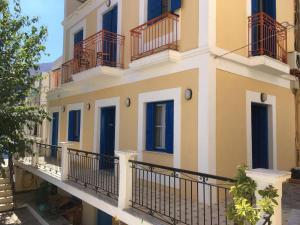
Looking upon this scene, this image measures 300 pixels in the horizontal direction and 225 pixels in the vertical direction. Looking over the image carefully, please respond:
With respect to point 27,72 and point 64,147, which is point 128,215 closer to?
→ point 64,147

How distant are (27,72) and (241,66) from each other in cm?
704

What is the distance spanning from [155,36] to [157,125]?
2.52 metres

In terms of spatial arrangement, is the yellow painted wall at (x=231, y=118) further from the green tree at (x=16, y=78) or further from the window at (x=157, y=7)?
the green tree at (x=16, y=78)

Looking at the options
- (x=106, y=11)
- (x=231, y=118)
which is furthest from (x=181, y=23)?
(x=106, y=11)

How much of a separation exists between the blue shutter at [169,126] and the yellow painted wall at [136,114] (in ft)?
0.86

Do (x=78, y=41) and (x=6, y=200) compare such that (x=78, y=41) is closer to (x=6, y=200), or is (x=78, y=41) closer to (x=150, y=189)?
(x=6, y=200)

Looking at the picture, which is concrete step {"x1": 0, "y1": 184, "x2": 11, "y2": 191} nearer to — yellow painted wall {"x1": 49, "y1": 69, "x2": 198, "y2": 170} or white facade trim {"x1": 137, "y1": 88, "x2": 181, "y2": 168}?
yellow painted wall {"x1": 49, "y1": 69, "x2": 198, "y2": 170}

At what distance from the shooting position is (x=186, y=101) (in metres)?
7.13

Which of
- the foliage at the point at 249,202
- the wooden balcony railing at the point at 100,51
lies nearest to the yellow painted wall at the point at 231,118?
the foliage at the point at 249,202

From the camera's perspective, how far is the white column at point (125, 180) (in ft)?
20.1

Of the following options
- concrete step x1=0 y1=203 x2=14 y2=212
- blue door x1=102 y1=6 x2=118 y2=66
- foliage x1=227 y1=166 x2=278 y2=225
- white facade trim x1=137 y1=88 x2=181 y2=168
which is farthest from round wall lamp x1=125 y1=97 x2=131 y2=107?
concrete step x1=0 y1=203 x2=14 y2=212

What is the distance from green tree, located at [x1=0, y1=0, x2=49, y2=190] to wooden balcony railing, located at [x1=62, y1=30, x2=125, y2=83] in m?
1.52

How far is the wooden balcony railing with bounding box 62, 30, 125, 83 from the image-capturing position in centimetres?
981

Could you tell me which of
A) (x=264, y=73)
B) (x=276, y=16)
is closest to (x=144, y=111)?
(x=264, y=73)
